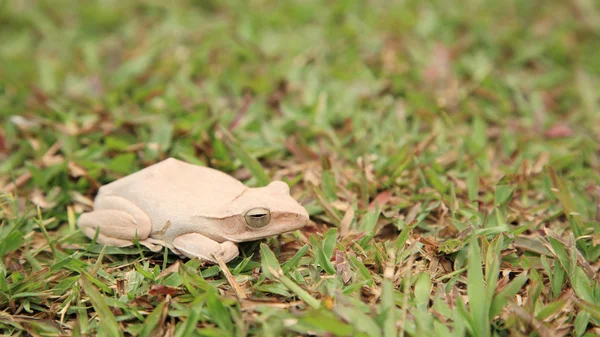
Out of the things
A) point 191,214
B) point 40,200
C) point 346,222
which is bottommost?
point 40,200

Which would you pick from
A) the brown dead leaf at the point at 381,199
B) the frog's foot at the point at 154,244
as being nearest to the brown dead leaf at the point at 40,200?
the frog's foot at the point at 154,244

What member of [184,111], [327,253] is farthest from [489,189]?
[184,111]

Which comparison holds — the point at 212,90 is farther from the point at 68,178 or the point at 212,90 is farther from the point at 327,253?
the point at 327,253

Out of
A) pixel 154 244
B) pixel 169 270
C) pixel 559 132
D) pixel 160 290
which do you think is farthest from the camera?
pixel 559 132

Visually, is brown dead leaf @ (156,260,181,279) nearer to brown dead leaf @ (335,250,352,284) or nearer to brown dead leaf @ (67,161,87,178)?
brown dead leaf @ (335,250,352,284)

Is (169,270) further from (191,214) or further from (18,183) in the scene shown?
(18,183)

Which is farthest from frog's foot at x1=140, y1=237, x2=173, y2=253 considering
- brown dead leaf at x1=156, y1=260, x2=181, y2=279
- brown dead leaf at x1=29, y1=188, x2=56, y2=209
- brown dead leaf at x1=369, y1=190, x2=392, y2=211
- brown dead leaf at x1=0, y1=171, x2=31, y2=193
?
brown dead leaf at x1=369, y1=190, x2=392, y2=211

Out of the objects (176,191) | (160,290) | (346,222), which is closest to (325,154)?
(346,222)
